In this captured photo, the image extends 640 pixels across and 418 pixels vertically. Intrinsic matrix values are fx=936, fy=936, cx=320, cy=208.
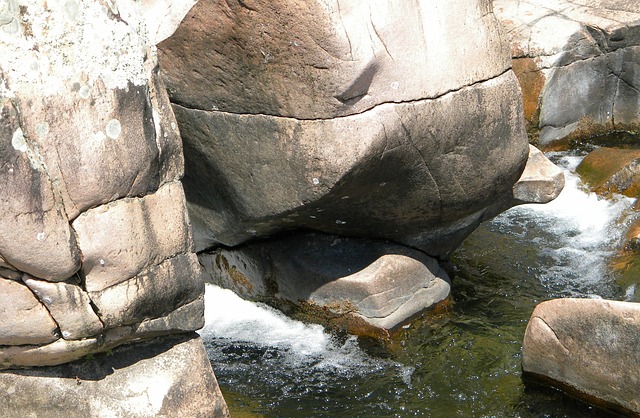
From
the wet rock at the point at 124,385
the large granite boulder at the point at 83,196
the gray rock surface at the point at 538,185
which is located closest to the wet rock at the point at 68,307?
the large granite boulder at the point at 83,196

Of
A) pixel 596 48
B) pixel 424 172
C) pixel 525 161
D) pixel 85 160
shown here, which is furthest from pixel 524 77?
pixel 85 160

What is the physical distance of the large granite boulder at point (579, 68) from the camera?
7426 mm

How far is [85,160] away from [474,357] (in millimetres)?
2380

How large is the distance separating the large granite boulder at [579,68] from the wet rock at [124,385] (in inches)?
186

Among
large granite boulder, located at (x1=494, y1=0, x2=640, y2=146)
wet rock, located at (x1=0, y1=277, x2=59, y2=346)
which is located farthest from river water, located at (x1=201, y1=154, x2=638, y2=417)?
large granite boulder, located at (x1=494, y1=0, x2=640, y2=146)

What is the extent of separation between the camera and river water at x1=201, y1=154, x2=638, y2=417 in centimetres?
428

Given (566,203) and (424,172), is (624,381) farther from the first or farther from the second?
(566,203)

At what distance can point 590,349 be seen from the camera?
390cm

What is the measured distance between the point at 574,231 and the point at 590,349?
2.35 metres

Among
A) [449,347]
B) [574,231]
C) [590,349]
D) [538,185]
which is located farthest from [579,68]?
[590,349]

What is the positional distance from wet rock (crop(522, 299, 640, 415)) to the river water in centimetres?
12

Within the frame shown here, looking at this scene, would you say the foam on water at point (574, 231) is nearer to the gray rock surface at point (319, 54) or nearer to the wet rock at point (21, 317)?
the gray rock surface at point (319, 54)

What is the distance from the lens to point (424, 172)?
448 cm

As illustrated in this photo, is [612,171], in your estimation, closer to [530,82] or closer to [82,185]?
[530,82]
